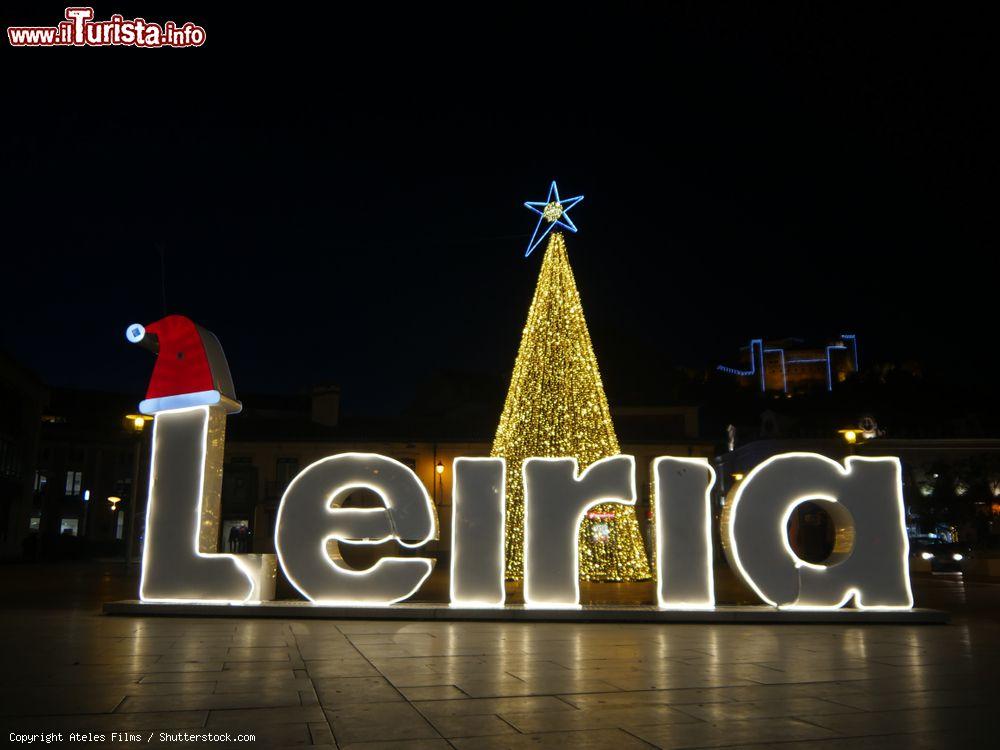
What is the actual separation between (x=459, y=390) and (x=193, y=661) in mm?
42719

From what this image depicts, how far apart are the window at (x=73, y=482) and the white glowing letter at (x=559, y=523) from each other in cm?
4640

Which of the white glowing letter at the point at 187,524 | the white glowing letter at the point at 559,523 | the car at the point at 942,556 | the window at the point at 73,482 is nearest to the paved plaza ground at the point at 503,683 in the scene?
the white glowing letter at the point at 559,523

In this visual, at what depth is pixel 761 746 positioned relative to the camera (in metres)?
5.02

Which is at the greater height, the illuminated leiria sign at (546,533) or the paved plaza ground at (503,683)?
the illuminated leiria sign at (546,533)

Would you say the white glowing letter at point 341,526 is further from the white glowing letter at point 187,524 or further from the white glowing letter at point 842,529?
the white glowing letter at point 842,529

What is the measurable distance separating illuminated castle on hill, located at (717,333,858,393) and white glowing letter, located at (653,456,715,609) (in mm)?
90993

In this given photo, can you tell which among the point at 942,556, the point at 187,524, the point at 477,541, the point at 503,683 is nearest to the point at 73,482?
the point at 187,524

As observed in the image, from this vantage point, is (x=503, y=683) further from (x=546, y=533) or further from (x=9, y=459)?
(x=9, y=459)

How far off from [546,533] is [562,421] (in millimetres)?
5961

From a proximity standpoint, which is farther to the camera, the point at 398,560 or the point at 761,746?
the point at 398,560

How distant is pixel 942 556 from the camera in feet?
94.6

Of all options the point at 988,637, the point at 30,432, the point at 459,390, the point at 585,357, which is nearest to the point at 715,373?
the point at 459,390

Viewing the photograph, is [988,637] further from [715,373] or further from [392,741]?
[715,373]

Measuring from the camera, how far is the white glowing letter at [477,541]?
40.9ft
